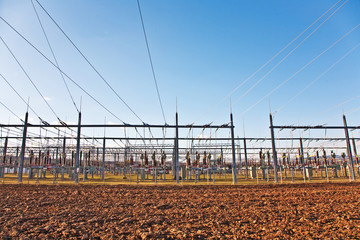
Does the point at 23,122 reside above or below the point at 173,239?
above

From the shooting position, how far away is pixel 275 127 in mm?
15164

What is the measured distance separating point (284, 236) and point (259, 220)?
3.47ft

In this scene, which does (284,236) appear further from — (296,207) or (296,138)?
(296,138)

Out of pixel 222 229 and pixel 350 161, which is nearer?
pixel 222 229

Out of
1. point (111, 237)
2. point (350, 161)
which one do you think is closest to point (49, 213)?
point (111, 237)

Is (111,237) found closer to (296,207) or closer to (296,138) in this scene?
(296,207)

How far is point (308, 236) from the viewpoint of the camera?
3768 millimetres

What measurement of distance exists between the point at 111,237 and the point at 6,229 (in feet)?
6.54

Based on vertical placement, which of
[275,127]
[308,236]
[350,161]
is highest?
[275,127]

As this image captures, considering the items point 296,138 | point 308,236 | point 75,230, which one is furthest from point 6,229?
point 296,138

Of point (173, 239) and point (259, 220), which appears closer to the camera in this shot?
point (173, 239)

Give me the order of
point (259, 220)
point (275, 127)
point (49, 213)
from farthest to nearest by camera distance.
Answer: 1. point (275, 127)
2. point (49, 213)
3. point (259, 220)

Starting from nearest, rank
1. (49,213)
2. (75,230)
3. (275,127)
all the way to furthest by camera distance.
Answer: (75,230) < (49,213) < (275,127)

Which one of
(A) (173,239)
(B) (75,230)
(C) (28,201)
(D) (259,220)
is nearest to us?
(A) (173,239)
